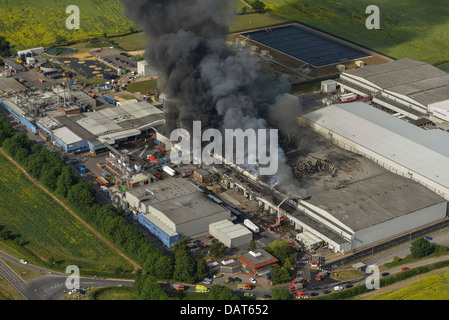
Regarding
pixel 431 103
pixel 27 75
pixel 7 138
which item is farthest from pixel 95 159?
pixel 431 103

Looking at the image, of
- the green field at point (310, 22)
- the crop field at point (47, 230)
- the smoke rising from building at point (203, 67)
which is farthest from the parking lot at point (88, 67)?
the crop field at point (47, 230)

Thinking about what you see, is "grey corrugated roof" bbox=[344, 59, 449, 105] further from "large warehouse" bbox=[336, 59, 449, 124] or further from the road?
the road

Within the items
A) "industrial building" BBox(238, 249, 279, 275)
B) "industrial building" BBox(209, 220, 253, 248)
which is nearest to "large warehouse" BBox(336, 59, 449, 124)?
"industrial building" BBox(209, 220, 253, 248)

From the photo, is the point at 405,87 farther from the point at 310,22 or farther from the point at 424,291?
the point at 424,291

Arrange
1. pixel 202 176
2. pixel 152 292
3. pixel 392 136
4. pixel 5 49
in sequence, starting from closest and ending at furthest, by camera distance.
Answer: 1. pixel 152 292
2. pixel 202 176
3. pixel 392 136
4. pixel 5 49

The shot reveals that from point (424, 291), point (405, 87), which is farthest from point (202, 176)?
point (405, 87)

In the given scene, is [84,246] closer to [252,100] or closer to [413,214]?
[252,100]

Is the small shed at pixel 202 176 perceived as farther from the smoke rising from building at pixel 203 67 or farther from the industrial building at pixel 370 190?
the smoke rising from building at pixel 203 67
